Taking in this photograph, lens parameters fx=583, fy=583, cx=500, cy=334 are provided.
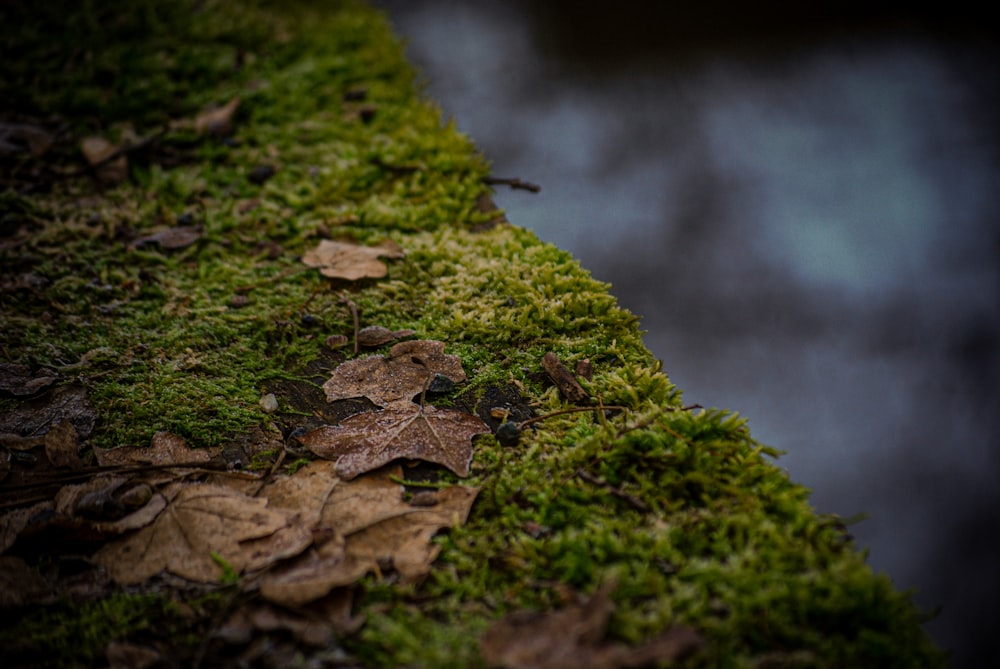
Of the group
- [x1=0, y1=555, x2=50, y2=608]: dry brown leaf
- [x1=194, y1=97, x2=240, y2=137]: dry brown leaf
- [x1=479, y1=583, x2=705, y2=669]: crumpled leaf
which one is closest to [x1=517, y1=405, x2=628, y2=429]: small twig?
[x1=479, y1=583, x2=705, y2=669]: crumpled leaf

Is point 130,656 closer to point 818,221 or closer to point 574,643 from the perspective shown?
point 574,643

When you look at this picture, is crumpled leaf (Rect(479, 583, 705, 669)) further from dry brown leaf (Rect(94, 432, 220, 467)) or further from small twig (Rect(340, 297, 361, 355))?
small twig (Rect(340, 297, 361, 355))

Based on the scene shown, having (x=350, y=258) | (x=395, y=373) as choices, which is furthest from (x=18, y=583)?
(x=350, y=258)

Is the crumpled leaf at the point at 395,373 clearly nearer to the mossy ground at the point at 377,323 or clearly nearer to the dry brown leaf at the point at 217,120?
the mossy ground at the point at 377,323

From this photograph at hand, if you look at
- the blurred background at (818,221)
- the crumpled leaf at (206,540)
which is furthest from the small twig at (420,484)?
the blurred background at (818,221)

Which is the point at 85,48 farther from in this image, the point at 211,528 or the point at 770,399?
the point at 770,399

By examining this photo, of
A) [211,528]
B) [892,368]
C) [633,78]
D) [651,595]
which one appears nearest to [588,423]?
[651,595]

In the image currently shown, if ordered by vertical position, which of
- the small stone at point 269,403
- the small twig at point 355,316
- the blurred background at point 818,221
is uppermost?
the blurred background at point 818,221
